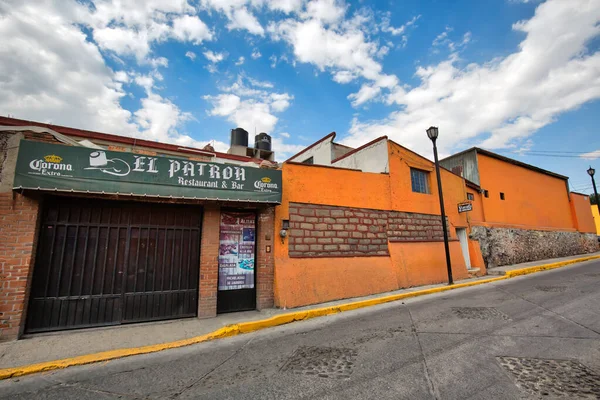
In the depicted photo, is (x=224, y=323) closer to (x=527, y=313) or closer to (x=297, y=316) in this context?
(x=297, y=316)

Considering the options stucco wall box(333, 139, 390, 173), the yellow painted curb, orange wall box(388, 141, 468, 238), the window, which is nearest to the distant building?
stucco wall box(333, 139, 390, 173)

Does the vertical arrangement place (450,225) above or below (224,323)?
above

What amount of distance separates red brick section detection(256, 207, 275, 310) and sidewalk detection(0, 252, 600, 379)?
1.18 ft

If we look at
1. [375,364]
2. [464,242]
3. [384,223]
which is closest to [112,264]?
[375,364]

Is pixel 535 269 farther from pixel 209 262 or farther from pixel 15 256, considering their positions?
pixel 15 256

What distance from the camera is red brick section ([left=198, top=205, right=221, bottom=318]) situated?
21.6 ft

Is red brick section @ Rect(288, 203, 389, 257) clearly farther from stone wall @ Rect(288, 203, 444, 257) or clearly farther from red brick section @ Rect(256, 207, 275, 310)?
red brick section @ Rect(256, 207, 275, 310)

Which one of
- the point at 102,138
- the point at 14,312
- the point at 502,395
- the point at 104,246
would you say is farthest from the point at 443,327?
the point at 102,138

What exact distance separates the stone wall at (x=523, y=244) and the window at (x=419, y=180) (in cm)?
403

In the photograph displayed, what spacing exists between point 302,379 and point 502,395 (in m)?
2.28

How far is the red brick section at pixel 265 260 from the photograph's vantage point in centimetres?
719

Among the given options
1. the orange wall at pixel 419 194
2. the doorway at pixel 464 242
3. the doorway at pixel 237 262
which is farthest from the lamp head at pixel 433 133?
the doorway at pixel 237 262

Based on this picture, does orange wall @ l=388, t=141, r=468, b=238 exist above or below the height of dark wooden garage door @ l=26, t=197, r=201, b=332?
Answer: above

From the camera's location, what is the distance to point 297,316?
6449 mm
